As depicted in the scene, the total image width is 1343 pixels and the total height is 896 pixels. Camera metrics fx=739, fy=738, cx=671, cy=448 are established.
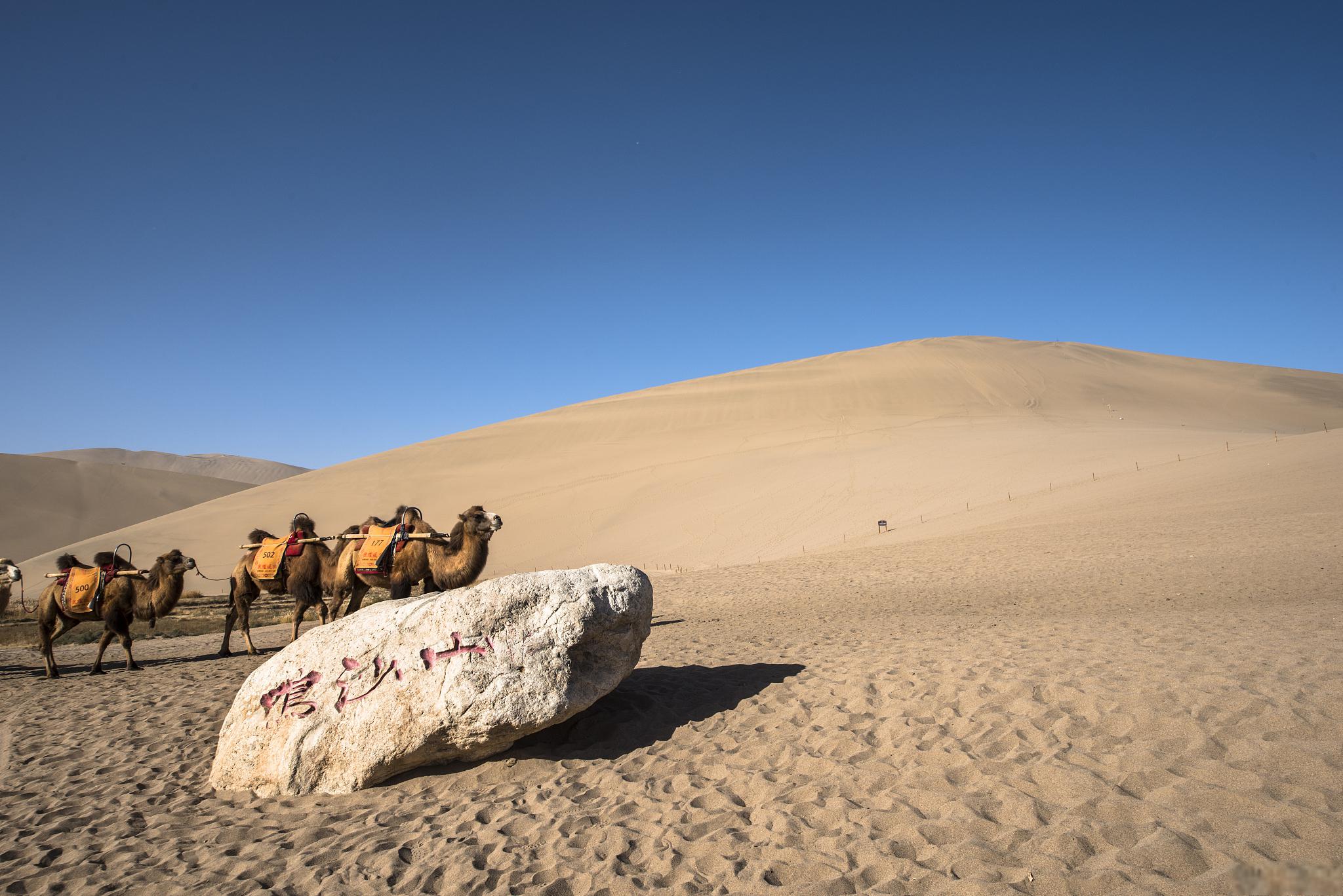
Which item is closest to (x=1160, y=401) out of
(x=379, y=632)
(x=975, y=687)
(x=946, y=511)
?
(x=946, y=511)

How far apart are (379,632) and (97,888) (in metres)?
2.35

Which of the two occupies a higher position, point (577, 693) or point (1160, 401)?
point (1160, 401)

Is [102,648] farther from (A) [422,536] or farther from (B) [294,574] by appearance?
(A) [422,536]

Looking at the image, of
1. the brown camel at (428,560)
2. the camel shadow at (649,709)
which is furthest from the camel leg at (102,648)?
the camel shadow at (649,709)

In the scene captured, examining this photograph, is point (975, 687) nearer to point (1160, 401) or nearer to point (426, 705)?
point (426, 705)

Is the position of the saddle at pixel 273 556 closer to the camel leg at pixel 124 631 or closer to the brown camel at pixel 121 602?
the brown camel at pixel 121 602

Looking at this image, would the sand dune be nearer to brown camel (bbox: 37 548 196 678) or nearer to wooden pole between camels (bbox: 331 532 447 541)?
brown camel (bbox: 37 548 196 678)

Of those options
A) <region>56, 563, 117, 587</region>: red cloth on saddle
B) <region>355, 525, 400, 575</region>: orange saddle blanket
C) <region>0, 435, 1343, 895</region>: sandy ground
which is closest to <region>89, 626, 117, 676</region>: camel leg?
<region>0, 435, 1343, 895</region>: sandy ground

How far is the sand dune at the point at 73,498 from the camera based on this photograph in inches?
2382

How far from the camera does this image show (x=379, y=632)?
634 cm

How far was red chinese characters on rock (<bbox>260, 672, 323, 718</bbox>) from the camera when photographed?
6059mm

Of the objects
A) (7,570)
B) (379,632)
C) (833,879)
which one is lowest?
(833,879)

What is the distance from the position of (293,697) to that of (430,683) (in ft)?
4.19

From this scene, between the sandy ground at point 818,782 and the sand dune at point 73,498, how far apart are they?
6352cm
